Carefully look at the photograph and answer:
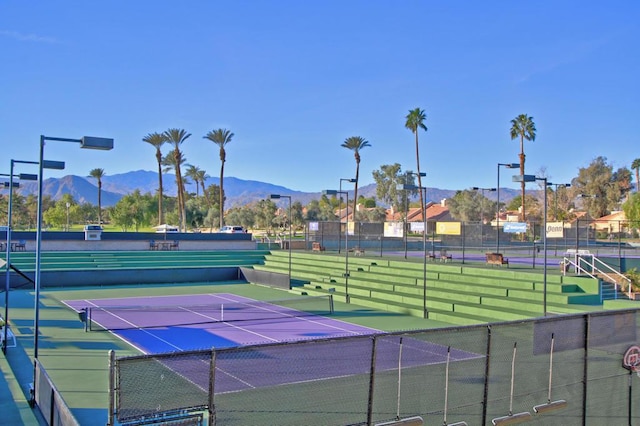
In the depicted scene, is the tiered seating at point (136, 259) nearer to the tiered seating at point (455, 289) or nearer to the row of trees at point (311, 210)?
the tiered seating at point (455, 289)

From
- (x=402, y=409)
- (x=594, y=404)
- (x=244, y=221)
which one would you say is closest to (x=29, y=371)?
(x=402, y=409)

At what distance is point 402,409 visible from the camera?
33.1ft

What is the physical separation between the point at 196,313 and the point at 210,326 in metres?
3.83

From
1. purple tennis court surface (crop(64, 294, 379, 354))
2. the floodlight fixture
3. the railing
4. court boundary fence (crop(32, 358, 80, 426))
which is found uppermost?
the floodlight fixture

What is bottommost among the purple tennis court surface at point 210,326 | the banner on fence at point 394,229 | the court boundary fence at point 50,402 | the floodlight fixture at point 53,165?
the purple tennis court surface at point 210,326

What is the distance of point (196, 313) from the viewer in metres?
28.0

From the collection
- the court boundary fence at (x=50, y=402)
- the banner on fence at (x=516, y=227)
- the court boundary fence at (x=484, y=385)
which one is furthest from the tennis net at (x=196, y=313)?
the court boundary fence at (x=484, y=385)

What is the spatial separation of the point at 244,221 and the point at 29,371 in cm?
10165

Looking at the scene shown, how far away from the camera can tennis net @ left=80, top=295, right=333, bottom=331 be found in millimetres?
24703

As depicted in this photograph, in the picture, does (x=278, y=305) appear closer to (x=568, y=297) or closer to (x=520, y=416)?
(x=568, y=297)

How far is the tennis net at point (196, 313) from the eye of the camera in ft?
81.0

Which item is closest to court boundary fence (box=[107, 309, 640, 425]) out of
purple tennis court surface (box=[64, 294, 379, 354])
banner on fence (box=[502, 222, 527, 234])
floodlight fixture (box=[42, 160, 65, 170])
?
floodlight fixture (box=[42, 160, 65, 170])

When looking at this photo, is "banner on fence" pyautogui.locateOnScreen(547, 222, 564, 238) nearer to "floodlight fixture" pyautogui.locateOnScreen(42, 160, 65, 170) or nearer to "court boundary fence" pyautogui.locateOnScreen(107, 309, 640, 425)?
"court boundary fence" pyautogui.locateOnScreen(107, 309, 640, 425)

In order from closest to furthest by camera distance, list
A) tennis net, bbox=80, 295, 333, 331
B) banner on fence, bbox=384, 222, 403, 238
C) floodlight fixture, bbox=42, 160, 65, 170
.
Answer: floodlight fixture, bbox=42, 160, 65, 170 < tennis net, bbox=80, 295, 333, 331 < banner on fence, bbox=384, 222, 403, 238
